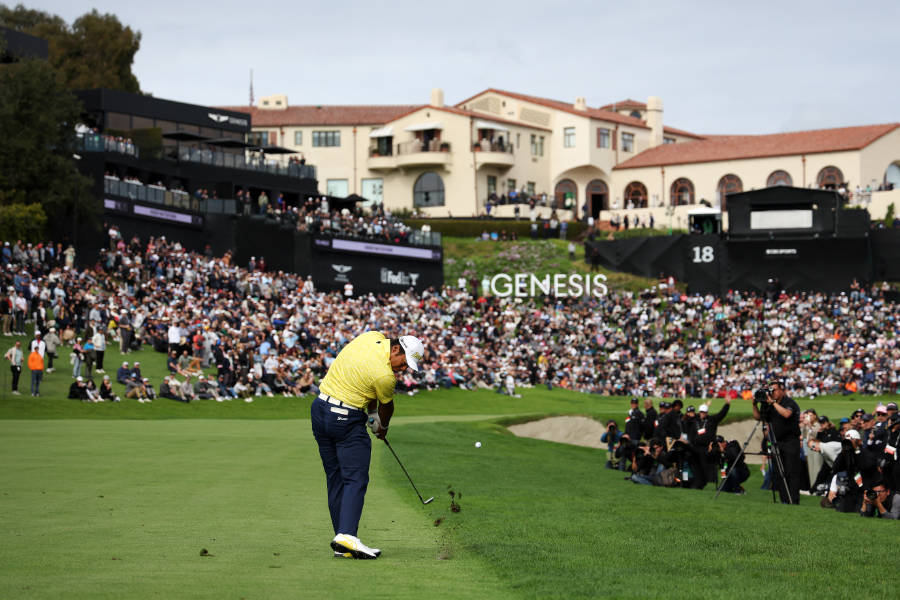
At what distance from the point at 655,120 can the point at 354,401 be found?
90.8 meters

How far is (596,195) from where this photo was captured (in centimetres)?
9150

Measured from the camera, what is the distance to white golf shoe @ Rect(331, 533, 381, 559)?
9.77 m

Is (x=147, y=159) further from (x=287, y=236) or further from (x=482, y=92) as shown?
(x=482, y=92)

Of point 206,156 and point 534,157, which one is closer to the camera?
point 206,156

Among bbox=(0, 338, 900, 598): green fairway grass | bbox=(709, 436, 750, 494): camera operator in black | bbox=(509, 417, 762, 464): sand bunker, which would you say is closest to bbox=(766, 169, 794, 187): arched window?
bbox=(509, 417, 762, 464): sand bunker

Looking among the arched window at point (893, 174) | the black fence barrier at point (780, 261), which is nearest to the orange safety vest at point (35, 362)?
the black fence barrier at point (780, 261)

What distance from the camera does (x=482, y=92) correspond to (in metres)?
94.3

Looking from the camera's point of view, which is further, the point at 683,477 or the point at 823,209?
the point at 823,209

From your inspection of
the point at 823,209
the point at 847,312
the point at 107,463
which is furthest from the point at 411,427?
the point at 823,209

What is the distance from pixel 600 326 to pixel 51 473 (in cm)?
4222

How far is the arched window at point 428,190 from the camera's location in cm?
8800

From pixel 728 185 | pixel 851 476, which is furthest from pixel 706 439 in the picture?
pixel 728 185

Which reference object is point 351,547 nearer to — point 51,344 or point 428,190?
point 51,344

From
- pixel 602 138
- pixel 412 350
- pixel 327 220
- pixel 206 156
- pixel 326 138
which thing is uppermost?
Result: pixel 326 138
